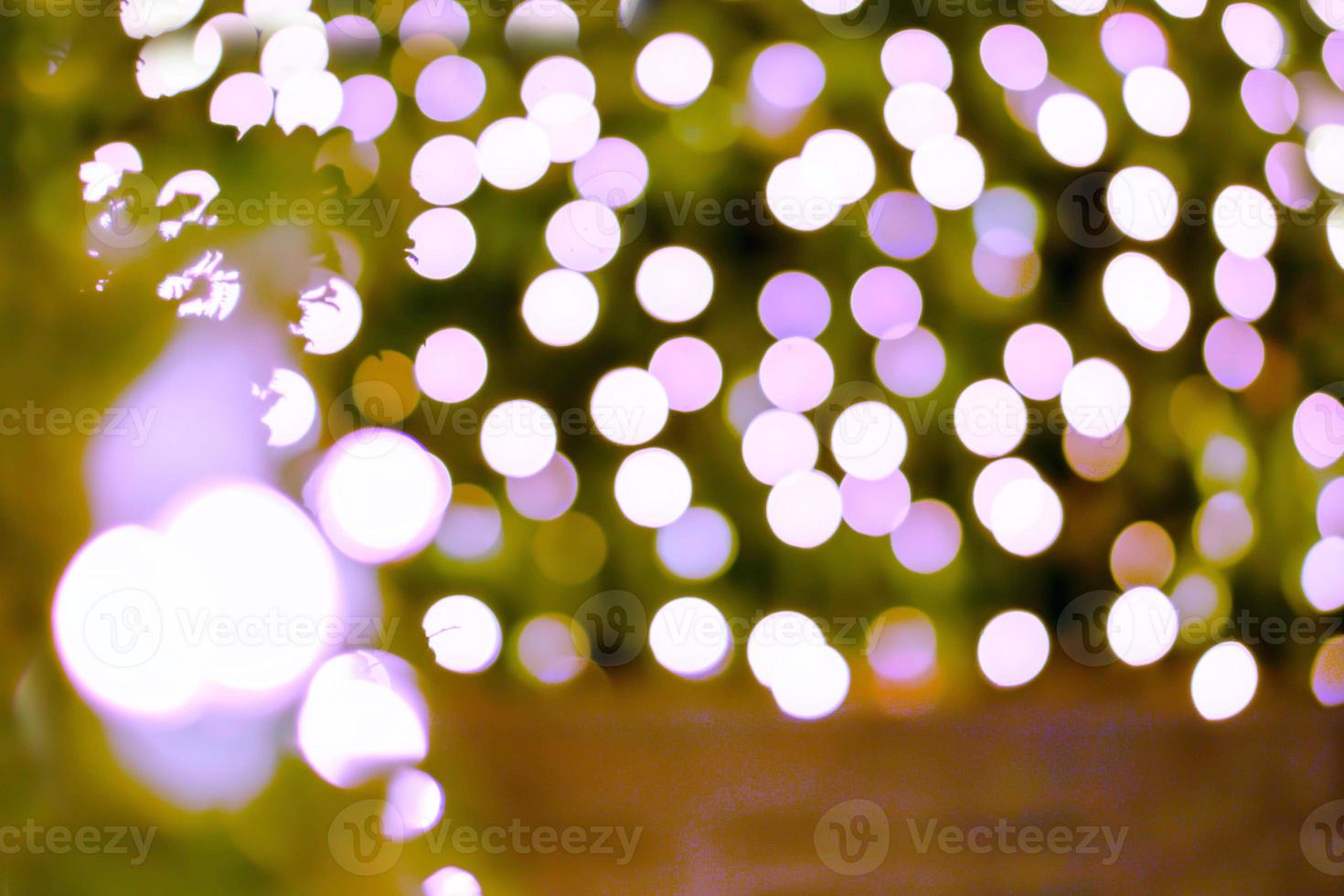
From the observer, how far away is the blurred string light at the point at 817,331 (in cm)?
66

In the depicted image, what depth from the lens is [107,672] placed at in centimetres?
42

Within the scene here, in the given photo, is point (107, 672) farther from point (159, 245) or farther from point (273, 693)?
point (159, 245)

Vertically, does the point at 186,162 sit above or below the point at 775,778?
above

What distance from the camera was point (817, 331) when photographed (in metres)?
0.70

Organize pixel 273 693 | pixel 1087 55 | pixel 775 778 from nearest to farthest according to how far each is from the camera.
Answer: pixel 273 693
pixel 775 778
pixel 1087 55

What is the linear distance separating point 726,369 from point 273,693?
419mm

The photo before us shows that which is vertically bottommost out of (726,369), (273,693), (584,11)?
(273,693)

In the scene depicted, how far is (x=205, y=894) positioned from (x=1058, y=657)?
2.23 feet

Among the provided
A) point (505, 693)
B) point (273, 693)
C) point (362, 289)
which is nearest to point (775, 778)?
point (505, 693)

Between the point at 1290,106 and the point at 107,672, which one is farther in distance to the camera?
the point at 1290,106

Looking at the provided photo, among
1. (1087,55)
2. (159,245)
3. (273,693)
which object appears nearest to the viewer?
(159,245)

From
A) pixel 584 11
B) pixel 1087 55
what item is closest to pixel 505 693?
pixel 584 11

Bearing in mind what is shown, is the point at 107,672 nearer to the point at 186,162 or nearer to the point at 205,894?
the point at 205,894

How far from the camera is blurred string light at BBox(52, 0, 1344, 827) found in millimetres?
663
